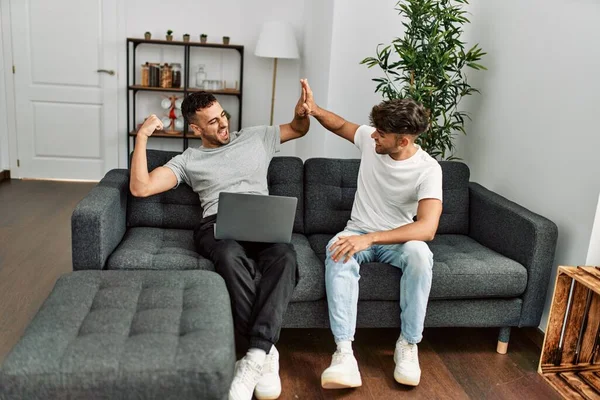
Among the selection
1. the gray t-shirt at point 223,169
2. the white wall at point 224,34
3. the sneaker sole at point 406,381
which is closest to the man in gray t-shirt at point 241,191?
the gray t-shirt at point 223,169

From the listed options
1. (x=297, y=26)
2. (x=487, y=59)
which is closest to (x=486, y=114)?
(x=487, y=59)

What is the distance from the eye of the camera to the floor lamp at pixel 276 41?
16.7ft

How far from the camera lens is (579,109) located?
103 inches

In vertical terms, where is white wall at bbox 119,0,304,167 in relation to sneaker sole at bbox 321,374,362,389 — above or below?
above

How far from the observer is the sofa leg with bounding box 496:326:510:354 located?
267 cm

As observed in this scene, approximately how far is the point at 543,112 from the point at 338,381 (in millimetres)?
1528

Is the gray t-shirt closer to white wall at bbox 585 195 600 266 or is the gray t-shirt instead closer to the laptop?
the laptop

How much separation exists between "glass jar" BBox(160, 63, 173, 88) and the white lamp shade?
2.50ft

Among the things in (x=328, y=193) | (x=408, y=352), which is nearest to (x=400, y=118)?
(x=328, y=193)

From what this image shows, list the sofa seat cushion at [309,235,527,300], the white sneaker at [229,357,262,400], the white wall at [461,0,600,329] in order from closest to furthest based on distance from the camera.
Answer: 1. the white sneaker at [229,357,262,400]
2. the sofa seat cushion at [309,235,527,300]
3. the white wall at [461,0,600,329]

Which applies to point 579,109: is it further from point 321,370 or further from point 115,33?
point 115,33

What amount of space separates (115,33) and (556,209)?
3.96 m

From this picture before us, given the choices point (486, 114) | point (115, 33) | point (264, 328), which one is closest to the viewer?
point (264, 328)

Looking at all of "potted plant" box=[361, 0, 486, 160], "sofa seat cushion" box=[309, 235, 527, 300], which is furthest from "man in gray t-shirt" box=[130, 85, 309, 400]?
"potted plant" box=[361, 0, 486, 160]
